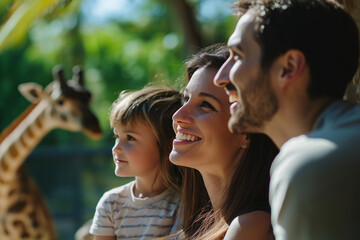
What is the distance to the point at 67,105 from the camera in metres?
5.07

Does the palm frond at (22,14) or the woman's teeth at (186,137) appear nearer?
the woman's teeth at (186,137)

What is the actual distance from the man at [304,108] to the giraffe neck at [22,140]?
371cm

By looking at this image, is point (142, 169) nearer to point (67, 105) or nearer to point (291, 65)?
point (291, 65)

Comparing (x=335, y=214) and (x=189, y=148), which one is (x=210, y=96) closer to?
(x=189, y=148)

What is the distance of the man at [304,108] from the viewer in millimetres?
1224

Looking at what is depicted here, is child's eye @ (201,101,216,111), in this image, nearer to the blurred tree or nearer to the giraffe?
the giraffe

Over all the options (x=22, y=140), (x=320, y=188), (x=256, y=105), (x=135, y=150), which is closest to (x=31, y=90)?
(x=22, y=140)

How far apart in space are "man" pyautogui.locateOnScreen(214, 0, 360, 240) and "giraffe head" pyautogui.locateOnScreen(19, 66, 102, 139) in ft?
12.3

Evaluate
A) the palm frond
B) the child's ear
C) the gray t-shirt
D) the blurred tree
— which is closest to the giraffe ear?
the palm frond

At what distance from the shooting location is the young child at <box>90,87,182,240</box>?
2277 millimetres

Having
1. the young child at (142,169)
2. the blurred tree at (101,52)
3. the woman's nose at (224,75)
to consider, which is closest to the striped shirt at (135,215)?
the young child at (142,169)

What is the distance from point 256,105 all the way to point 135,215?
3.42 feet

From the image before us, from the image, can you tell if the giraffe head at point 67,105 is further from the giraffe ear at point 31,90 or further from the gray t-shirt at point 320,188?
the gray t-shirt at point 320,188

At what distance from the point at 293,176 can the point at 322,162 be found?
0.07m
